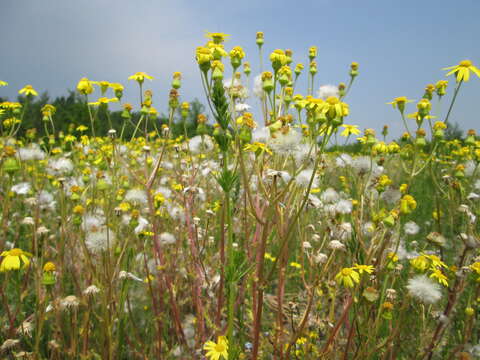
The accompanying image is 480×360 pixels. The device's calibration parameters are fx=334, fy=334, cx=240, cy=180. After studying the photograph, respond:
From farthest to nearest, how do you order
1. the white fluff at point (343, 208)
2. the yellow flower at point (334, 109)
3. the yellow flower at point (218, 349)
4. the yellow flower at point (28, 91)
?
the yellow flower at point (28, 91), the white fluff at point (343, 208), the yellow flower at point (218, 349), the yellow flower at point (334, 109)

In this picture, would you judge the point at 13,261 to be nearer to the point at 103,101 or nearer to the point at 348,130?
the point at 103,101

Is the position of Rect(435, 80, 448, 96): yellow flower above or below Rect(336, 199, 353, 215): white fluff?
above

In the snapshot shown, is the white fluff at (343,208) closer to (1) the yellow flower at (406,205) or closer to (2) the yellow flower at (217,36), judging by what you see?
(1) the yellow flower at (406,205)

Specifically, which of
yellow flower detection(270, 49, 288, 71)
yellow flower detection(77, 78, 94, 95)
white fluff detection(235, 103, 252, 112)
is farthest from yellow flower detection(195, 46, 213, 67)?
yellow flower detection(77, 78, 94, 95)

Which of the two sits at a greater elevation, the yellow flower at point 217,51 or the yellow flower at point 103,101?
the yellow flower at point 217,51

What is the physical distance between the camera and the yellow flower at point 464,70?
1.67 meters

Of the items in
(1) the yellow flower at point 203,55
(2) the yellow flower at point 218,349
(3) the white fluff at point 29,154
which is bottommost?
(2) the yellow flower at point 218,349

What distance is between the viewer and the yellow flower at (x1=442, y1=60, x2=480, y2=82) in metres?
1.67

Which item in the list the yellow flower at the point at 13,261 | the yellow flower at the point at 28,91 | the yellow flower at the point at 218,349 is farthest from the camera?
the yellow flower at the point at 28,91

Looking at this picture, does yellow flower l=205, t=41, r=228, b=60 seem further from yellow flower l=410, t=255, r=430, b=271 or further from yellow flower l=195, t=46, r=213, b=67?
yellow flower l=410, t=255, r=430, b=271

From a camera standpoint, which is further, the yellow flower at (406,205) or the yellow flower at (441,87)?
the yellow flower at (441,87)

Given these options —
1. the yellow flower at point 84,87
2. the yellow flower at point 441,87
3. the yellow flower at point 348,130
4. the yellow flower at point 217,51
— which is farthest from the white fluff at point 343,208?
the yellow flower at point 84,87

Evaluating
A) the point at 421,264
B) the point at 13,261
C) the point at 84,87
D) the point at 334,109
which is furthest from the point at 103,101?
the point at 421,264

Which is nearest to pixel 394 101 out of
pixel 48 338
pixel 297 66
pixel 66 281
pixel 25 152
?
pixel 297 66
